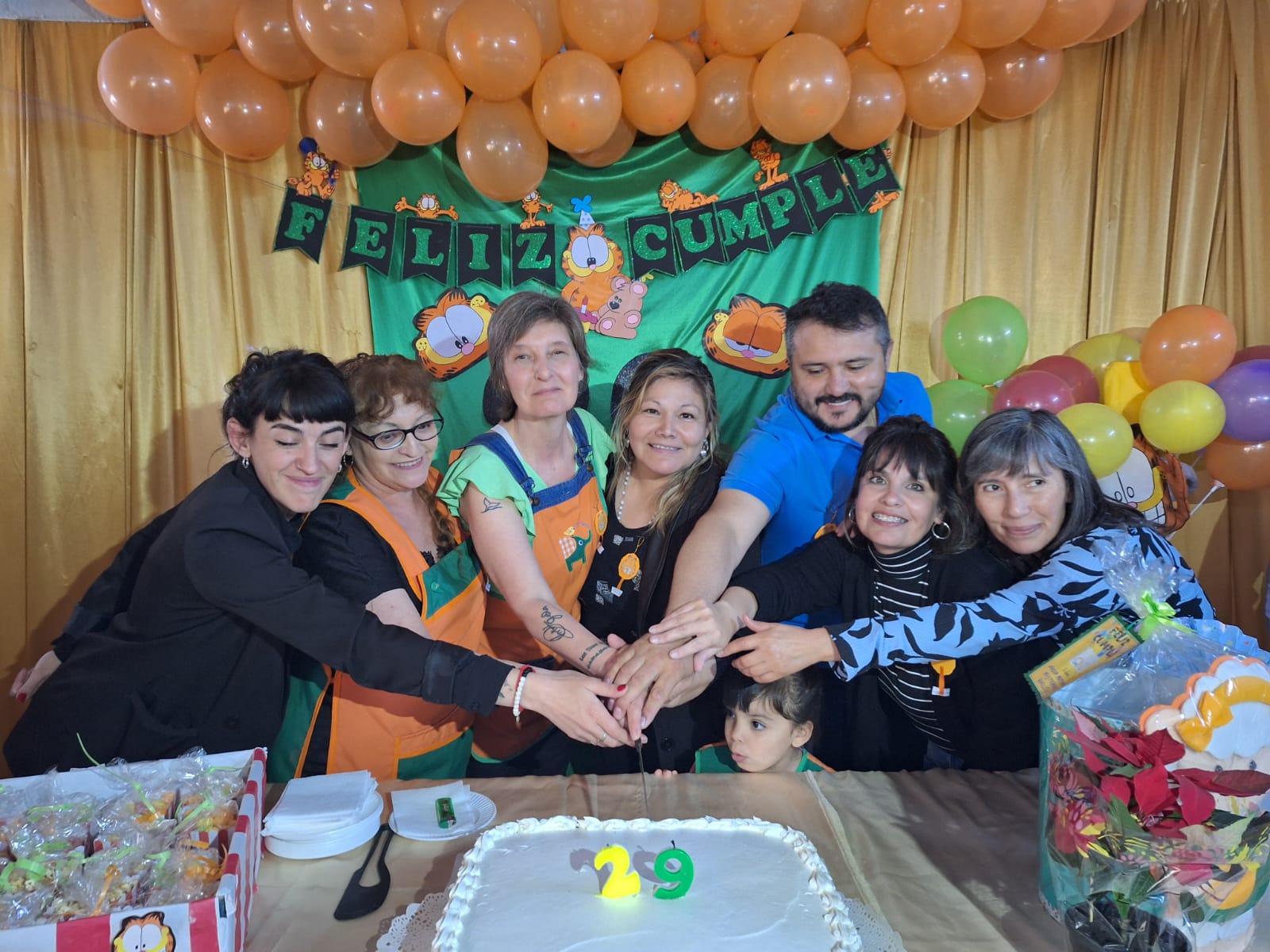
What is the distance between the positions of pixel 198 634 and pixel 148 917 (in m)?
1.02

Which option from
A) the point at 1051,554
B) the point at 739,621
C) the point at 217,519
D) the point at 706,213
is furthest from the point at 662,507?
the point at 706,213

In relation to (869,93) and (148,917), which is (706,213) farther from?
(148,917)

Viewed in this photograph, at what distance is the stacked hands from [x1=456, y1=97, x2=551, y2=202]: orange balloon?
7.69ft

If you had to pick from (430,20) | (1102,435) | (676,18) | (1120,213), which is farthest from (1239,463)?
(430,20)

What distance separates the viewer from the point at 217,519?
1.88m

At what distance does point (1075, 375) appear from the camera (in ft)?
12.1

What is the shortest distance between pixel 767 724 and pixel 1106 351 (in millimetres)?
2621

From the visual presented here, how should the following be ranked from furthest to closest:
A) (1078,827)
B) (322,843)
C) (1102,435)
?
(1102,435) < (322,843) < (1078,827)

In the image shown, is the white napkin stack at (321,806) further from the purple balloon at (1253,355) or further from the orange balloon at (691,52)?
the purple balloon at (1253,355)

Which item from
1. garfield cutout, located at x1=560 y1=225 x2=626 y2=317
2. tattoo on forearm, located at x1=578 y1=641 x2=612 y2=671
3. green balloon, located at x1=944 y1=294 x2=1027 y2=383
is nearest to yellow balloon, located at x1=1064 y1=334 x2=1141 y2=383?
green balloon, located at x1=944 y1=294 x2=1027 y2=383

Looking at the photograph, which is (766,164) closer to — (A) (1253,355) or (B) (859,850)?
(A) (1253,355)

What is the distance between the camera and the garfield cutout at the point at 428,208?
4133mm

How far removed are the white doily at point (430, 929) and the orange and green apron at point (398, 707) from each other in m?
1.06

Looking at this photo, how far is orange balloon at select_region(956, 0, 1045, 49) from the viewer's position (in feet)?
11.3
